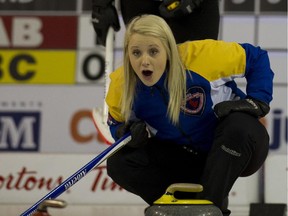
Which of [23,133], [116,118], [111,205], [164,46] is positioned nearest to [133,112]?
[116,118]

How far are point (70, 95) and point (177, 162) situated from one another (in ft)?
3.31

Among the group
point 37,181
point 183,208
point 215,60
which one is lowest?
point 37,181

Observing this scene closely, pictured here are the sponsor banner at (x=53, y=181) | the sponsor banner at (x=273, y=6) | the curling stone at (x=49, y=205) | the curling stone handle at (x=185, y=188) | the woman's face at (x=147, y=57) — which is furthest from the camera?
the sponsor banner at (x=273, y=6)

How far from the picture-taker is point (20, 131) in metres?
2.69

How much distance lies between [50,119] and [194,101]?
1108 mm

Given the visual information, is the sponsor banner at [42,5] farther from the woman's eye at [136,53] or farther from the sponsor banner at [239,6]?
the woman's eye at [136,53]

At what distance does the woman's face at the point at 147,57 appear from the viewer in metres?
1.61

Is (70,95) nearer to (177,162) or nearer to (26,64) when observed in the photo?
(26,64)

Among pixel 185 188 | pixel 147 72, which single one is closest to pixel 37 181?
pixel 147 72

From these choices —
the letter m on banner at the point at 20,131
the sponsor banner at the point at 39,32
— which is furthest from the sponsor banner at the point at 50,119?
the sponsor banner at the point at 39,32

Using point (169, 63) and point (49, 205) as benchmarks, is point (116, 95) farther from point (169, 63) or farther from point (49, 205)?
point (49, 205)

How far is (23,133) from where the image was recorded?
2.68 metres

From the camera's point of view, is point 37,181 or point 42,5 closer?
point 37,181

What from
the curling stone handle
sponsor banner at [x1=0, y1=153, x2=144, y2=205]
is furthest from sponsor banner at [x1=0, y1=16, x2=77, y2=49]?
the curling stone handle
